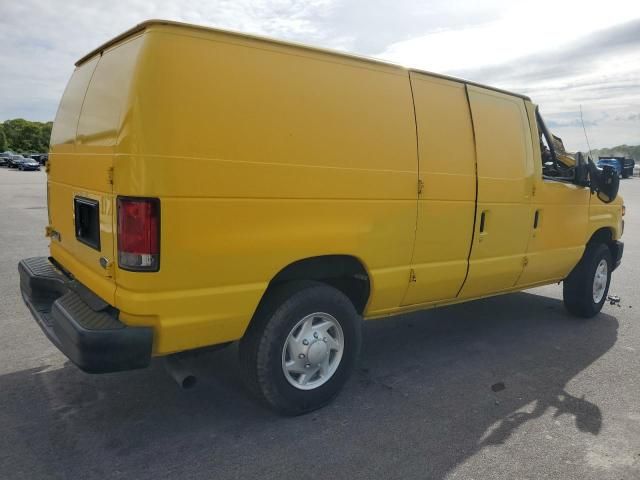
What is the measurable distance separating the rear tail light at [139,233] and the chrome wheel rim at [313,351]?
102cm

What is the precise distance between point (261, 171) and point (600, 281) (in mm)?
4690

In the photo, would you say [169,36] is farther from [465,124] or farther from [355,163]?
[465,124]

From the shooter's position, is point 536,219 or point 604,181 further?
point 604,181

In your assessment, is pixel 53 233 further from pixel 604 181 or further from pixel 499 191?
pixel 604 181

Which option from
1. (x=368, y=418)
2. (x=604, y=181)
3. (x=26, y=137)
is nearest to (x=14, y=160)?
(x=26, y=137)

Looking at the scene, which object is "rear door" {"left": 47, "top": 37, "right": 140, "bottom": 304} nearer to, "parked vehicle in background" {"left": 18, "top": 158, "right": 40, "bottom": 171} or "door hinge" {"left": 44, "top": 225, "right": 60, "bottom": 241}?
"door hinge" {"left": 44, "top": 225, "right": 60, "bottom": 241}

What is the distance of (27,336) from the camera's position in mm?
4602

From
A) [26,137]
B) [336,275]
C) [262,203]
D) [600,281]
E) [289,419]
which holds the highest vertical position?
[26,137]

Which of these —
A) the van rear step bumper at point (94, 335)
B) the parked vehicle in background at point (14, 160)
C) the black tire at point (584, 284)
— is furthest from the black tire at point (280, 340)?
the parked vehicle in background at point (14, 160)

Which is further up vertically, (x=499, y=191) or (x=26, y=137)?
(x=26, y=137)

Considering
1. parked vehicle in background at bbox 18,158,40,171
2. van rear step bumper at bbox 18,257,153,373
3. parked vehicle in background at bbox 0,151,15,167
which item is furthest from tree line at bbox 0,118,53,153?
van rear step bumper at bbox 18,257,153,373

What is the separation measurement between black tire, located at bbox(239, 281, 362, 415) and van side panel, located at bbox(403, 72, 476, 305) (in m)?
0.86

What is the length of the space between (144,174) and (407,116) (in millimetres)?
1928

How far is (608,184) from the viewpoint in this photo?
18.2 ft
